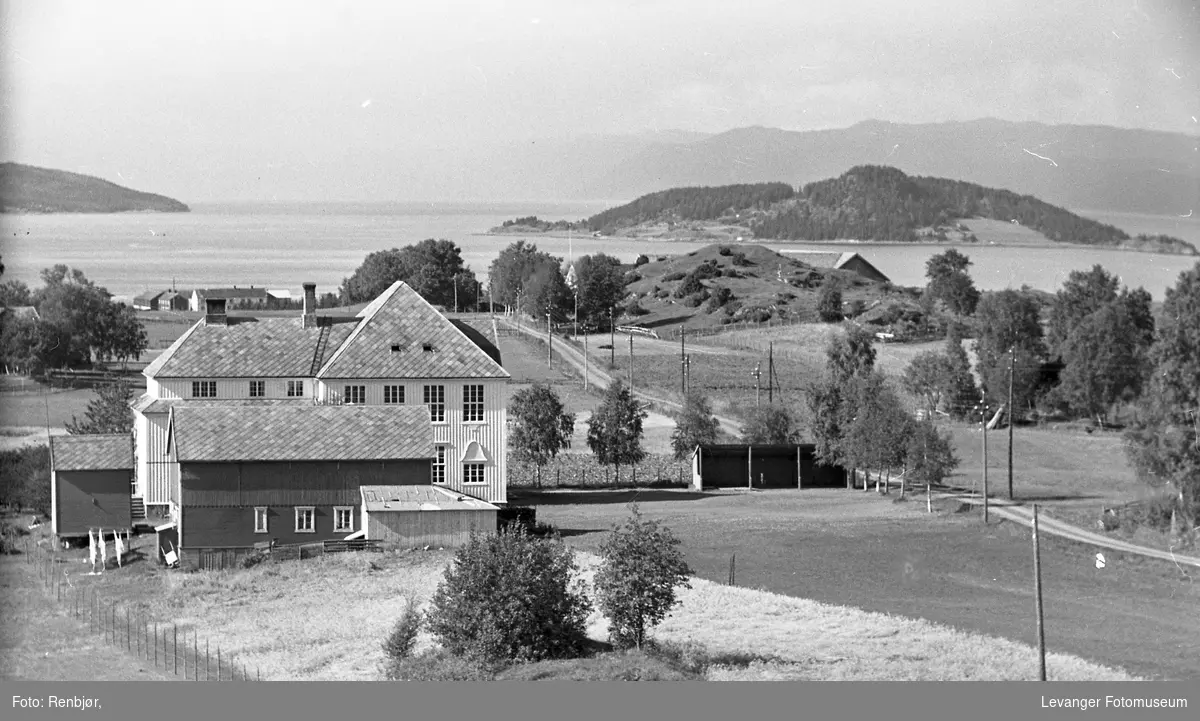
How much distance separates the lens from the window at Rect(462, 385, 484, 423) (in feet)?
138

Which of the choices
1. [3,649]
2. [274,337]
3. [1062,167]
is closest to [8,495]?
[274,337]

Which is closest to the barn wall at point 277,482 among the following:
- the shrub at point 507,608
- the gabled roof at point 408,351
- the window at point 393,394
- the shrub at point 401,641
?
the window at point 393,394

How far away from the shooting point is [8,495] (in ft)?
140

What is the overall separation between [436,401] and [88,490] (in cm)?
993

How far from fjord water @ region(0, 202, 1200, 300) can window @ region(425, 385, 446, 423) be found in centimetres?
1860

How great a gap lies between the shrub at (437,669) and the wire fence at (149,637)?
98.1 inches

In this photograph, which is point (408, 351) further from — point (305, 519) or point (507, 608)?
point (507, 608)

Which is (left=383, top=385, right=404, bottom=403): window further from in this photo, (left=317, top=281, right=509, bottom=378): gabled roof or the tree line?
the tree line

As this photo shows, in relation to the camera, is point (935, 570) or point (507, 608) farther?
point (935, 570)

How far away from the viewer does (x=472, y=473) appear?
41.8 metres

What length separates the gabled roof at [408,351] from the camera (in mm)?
41875

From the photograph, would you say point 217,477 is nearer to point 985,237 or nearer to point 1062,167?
point 1062,167

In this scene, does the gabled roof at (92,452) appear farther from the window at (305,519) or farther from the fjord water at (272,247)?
the fjord water at (272,247)

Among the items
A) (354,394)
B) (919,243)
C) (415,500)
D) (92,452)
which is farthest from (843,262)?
(415,500)
